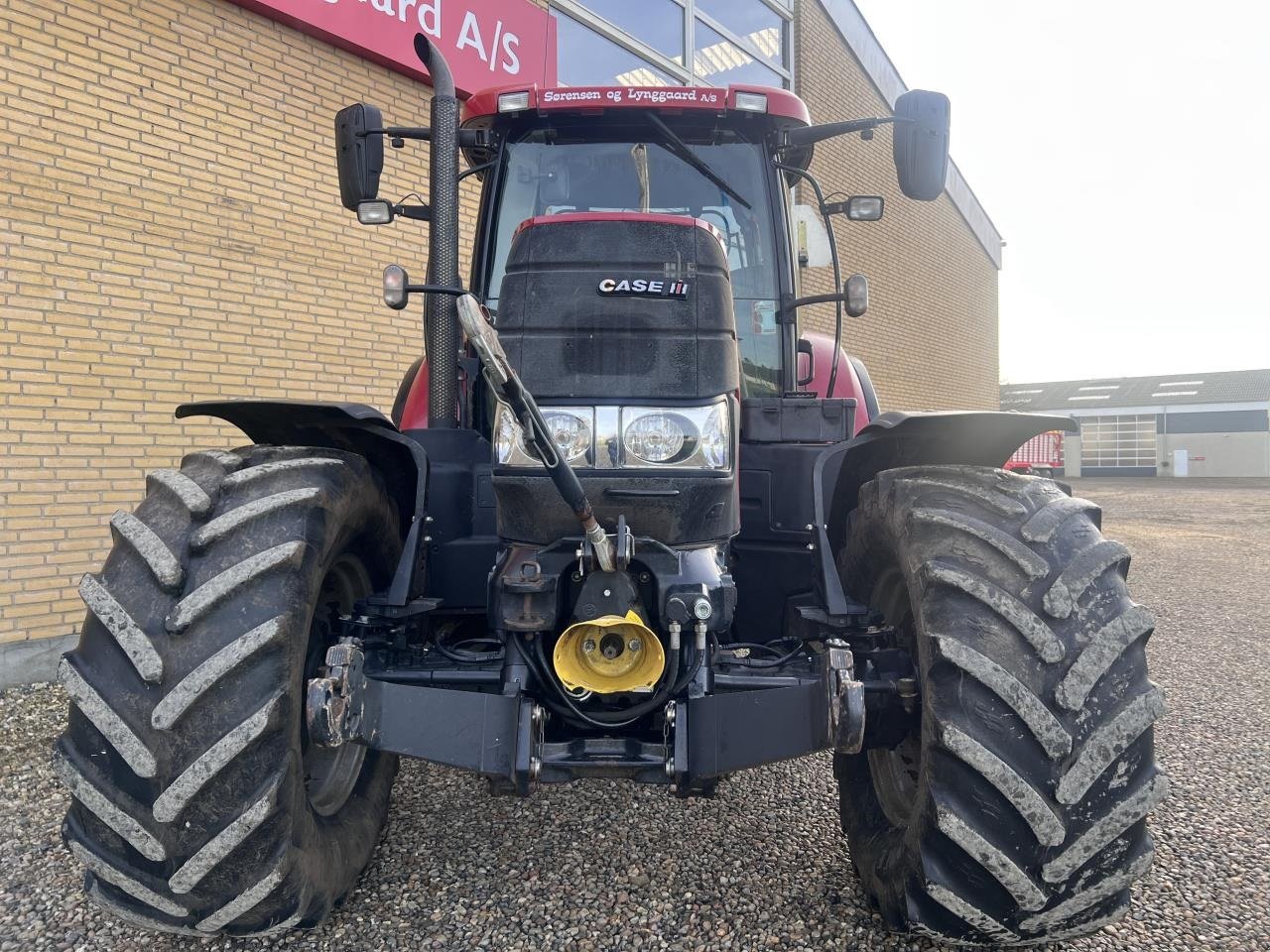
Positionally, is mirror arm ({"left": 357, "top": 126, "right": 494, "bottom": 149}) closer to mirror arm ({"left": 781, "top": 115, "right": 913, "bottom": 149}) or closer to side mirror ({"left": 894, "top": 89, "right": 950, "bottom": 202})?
mirror arm ({"left": 781, "top": 115, "right": 913, "bottom": 149})

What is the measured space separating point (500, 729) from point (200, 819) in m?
0.66

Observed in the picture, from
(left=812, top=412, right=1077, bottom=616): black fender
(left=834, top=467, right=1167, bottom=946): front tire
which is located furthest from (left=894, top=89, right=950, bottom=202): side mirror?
(left=834, top=467, right=1167, bottom=946): front tire

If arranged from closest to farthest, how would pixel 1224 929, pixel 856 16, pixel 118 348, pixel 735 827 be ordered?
pixel 1224 929
pixel 735 827
pixel 118 348
pixel 856 16

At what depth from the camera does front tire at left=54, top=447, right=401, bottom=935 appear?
1856mm

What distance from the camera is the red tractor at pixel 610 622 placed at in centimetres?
186

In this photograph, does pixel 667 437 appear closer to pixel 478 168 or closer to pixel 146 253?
pixel 478 168

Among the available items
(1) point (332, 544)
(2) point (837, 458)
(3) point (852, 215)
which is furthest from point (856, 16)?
(1) point (332, 544)

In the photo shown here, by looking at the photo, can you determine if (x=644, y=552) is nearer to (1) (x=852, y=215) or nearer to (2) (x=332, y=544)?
(2) (x=332, y=544)

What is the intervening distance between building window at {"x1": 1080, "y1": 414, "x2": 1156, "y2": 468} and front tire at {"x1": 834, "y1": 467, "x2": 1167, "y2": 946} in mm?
42317

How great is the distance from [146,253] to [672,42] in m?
6.80

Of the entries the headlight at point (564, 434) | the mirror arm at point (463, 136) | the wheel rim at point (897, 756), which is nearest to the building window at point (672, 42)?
the mirror arm at point (463, 136)

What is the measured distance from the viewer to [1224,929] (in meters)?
2.41

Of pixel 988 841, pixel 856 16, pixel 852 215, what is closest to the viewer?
pixel 988 841

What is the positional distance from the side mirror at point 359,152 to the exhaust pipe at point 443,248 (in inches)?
7.8
